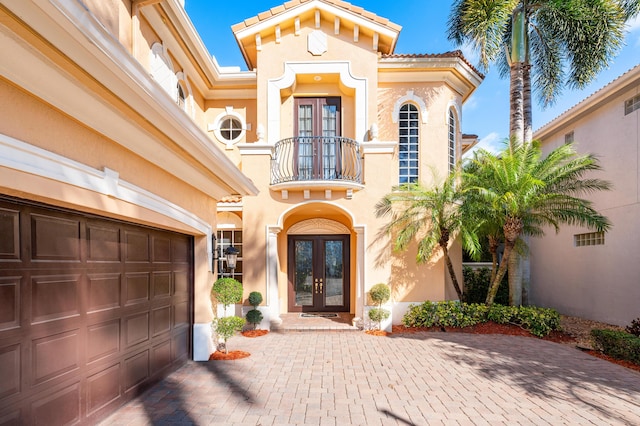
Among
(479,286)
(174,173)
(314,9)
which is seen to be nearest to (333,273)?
(479,286)

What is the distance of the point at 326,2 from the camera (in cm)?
1056

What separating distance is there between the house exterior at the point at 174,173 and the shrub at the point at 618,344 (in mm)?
3835

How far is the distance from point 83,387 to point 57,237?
173 centimetres

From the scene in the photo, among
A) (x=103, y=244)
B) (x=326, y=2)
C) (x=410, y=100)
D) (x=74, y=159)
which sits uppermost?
(x=326, y=2)

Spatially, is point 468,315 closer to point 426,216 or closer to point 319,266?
point 426,216

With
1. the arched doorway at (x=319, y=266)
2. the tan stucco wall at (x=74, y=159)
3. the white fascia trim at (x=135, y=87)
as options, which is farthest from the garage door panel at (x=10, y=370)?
the arched doorway at (x=319, y=266)

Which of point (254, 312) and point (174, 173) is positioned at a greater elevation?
point (174, 173)

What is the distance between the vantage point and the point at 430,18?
12.9 m

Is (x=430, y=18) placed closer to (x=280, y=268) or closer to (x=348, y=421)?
(x=280, y=268)

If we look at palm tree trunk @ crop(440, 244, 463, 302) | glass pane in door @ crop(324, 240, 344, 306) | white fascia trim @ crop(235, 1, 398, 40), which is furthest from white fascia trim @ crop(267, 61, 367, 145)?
palm tree trunk @ crop(440, 244, 463, 302)

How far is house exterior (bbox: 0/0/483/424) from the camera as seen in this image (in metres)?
2.96

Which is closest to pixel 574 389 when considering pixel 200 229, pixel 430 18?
pixel 200 229

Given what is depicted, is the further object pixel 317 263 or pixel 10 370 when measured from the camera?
pixel 317 263

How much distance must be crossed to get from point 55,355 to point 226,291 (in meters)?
4.03
